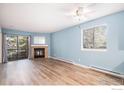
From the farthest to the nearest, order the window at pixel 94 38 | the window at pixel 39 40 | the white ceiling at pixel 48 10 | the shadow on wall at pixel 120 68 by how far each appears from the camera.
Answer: the window at pixel 39 40 → the window at pixel 94 38 → the shadow on wall at pixel 120 68 → the white ceiling at pixel 48 10

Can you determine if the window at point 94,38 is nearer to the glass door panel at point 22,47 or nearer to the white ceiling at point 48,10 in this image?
the white ceiling at point 48,10

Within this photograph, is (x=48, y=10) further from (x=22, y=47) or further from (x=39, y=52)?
(x=39, y=52)

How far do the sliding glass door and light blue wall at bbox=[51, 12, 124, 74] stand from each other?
10.1 ft

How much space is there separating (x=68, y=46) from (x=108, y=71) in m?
2.92

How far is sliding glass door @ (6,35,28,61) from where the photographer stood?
7512 millimetres

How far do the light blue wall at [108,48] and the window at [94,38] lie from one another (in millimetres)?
204

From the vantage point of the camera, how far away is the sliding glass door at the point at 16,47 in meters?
7.51

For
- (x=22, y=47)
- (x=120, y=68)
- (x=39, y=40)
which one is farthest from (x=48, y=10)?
(x=39, y=40)

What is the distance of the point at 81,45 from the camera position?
5.51m

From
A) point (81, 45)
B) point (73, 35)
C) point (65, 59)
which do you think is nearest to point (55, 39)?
point (65, 59)

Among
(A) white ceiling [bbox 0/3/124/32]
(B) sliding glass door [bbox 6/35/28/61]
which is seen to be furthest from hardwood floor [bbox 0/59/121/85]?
(B) sliding glass door [bbox 6/35/28/61]

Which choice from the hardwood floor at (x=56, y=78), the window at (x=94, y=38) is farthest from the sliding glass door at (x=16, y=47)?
the window at (x=94, y=38)

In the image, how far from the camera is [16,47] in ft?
25.3

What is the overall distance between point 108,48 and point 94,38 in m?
1.02
